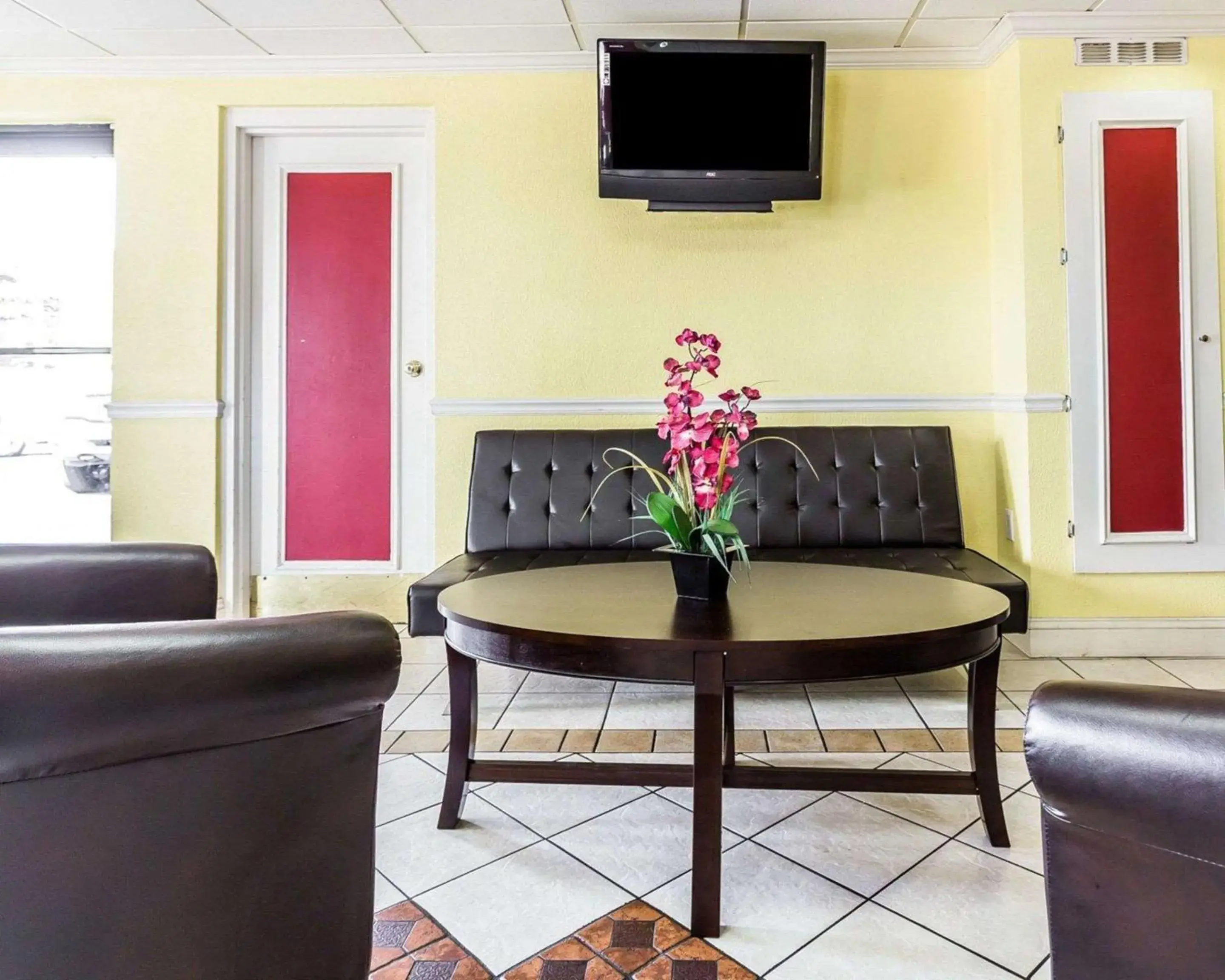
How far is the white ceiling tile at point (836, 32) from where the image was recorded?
2.97m

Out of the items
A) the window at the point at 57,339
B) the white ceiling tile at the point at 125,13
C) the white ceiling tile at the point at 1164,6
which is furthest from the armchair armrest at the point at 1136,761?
the window at the point at 57,339

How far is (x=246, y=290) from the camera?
343cm

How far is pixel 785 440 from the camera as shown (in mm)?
2975

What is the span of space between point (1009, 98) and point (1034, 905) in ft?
9.95

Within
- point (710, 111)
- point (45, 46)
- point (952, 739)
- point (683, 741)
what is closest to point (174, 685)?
point (683, 741)

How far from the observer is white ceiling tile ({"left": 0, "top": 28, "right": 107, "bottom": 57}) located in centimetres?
310

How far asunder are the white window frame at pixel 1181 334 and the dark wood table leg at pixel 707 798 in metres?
2.37

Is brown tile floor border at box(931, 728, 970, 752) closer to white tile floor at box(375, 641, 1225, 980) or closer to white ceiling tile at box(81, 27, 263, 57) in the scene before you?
white tile floor at box(375, 641, 1225, 980)

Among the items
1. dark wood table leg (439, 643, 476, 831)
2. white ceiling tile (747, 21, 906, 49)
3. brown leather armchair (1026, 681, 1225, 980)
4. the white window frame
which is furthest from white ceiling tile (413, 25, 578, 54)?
brown leather armchair (1026, 681, 1225, 980)

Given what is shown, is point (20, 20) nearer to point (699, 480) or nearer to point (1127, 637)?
point (699, 480)

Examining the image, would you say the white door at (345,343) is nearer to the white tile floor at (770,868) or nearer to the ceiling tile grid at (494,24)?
the ceiling tile grid at (494,24)

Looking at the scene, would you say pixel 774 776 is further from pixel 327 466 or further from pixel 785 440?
A: pixel 327 466

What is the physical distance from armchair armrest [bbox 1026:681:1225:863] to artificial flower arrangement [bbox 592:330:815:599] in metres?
0.83

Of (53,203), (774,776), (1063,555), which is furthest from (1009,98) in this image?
(53,203)
